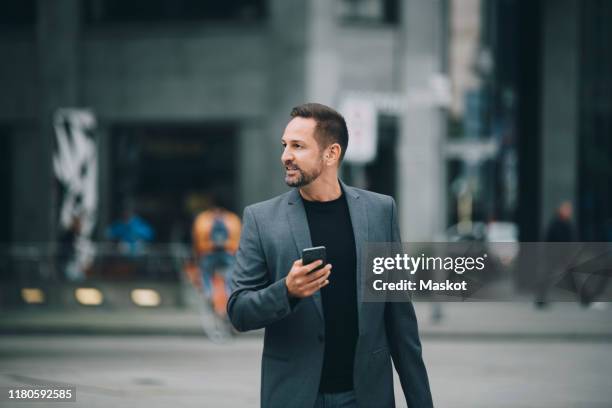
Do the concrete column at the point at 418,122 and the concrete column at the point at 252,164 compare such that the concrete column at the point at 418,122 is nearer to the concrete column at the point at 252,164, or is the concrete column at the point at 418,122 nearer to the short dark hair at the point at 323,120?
the concrete column at the point at 252,164

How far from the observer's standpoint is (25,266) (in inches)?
725

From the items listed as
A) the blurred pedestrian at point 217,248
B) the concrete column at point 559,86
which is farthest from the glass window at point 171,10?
the blurred pedestrian at point 217,248

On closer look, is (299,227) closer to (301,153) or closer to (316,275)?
(301,153)

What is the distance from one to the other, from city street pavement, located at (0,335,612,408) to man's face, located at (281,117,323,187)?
5940 mm

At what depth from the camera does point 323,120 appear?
399cm

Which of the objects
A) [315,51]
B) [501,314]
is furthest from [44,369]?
[315,51]

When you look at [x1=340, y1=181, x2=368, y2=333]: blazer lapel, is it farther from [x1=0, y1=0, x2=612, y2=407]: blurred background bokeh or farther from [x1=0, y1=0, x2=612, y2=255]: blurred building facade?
[x1=0, y1=0, x2=612, y2=255]: blurred building facade

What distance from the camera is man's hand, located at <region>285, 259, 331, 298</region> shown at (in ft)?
11.9


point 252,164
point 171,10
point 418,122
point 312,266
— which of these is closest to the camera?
point 312,266

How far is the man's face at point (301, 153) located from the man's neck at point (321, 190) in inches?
3.7

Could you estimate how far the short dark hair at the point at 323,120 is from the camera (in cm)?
397

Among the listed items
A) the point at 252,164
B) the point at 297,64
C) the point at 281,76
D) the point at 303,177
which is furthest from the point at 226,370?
the point at 281,76

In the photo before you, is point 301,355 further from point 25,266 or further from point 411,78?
point 411,78

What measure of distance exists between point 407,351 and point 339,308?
356 millimetres
